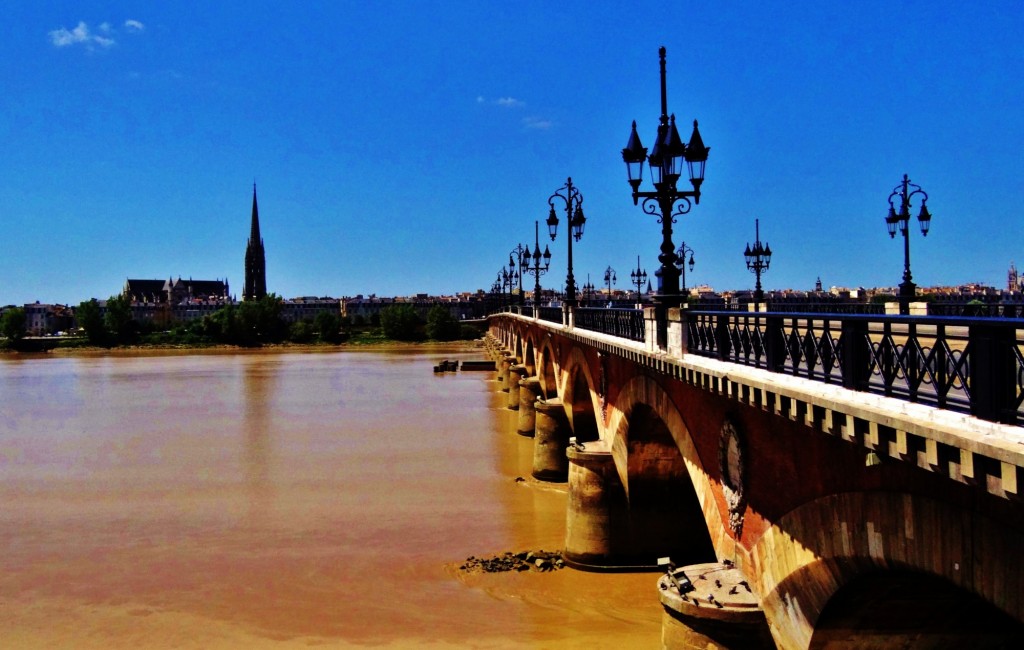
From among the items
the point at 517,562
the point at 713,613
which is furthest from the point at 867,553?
the point at 517,562

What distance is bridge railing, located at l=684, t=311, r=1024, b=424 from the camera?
16.4 ft

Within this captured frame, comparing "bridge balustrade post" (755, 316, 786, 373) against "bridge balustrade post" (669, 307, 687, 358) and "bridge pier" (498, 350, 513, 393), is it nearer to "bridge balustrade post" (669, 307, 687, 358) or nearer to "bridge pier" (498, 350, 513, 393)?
"bridge balustrade post" (669, 307, 687, 358)

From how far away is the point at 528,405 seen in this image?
35.2 metres

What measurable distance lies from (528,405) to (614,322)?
1916cm

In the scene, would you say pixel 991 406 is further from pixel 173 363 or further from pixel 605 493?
pixel 173 363

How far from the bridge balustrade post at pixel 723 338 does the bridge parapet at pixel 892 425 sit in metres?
0.16

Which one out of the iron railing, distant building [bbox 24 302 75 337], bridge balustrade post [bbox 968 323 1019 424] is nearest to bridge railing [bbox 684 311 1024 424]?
bridge balustrade post [bbox 968 323 1019 424]

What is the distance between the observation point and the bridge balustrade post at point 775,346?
8.09 meters

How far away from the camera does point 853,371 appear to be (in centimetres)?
656

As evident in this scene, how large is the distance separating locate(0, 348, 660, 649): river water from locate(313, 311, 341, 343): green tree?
85.5 m

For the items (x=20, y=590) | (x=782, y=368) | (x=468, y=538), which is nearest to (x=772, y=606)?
(x=782, y=368)

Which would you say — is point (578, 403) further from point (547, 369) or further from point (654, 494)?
point (654, 494)

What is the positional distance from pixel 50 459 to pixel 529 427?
693 inches

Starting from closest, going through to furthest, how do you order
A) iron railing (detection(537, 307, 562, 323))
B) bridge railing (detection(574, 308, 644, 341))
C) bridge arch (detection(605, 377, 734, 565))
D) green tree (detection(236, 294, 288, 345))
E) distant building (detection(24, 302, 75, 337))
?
bridge railing (detection(574, 308, 644, 341)) < bridge arch (detection(605, 377, 734, 565)) < iron railing (detection(537, 307, 562, 323)) < green tree (detection(236, 294, 288, 345)) < distant building (detection(24, 302, 75, 337))
